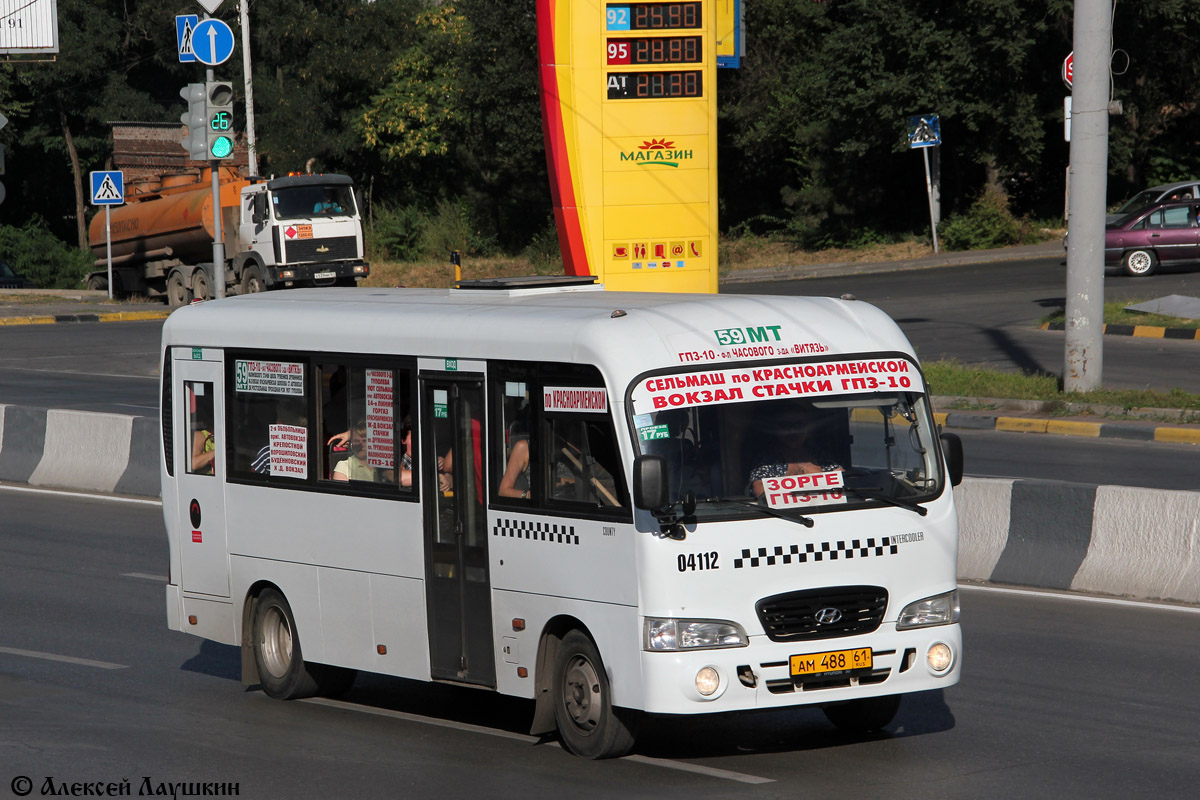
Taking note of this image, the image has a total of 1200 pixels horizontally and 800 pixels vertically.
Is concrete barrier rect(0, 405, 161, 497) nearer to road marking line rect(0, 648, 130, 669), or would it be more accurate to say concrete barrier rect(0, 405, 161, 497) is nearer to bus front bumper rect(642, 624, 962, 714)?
road marking line rect(0, 648, 130, 669)

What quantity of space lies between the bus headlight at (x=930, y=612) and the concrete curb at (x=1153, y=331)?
19.1 m

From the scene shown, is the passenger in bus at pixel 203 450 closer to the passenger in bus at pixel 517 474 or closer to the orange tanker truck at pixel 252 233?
the passenger in bus at pixel 517 474

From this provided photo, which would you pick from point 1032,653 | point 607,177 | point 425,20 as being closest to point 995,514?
point 1032,653

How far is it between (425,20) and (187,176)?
16222mm

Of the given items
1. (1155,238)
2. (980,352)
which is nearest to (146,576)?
(980,352)

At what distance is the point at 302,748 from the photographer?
8125 millimetres

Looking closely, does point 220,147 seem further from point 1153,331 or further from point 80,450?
point 1153,331

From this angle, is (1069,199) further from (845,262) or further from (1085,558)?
(845,262)

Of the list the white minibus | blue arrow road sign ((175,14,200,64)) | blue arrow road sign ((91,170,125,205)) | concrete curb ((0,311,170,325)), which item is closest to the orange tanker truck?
blue arrow road sign ((91,170,125,205))

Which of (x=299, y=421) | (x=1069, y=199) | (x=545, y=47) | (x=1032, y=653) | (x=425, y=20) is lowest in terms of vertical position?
(x=1032, y=653)

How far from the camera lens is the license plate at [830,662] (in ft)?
23.7

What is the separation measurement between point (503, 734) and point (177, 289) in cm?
3644

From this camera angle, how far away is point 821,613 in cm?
730

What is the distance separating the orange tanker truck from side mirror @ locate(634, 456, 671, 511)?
2999 cm
